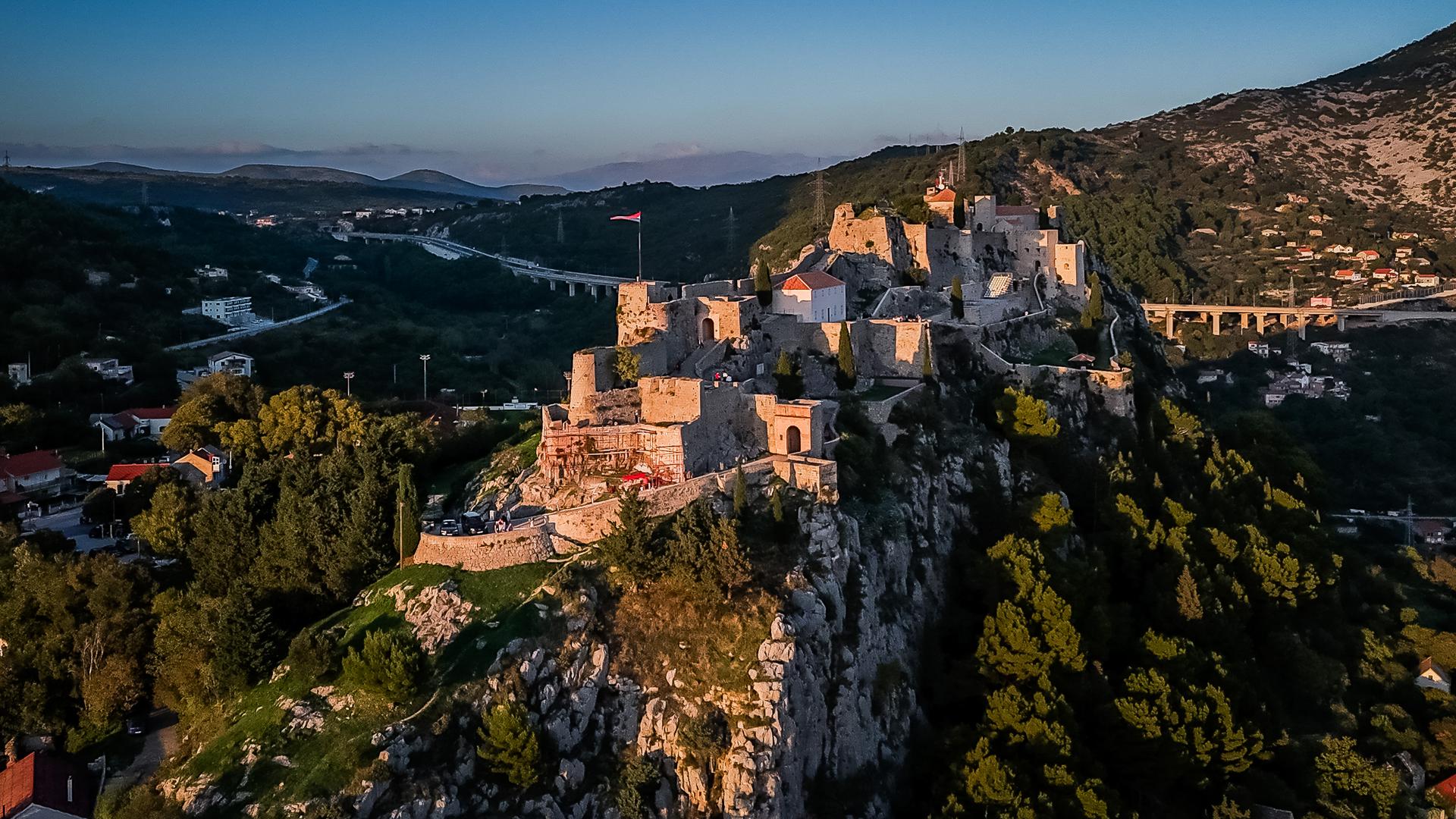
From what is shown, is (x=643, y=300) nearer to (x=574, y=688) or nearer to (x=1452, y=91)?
(x=574, y=688)

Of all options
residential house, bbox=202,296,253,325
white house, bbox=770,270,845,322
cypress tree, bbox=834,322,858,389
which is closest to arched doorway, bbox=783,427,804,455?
cypress tree, bbox=834,322,858,389

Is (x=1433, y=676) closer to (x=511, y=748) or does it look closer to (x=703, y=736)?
(x=703, y=736)

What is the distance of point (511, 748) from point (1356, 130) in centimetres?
16793

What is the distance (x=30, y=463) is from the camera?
46812mm

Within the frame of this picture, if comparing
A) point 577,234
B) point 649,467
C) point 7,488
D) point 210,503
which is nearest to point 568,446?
point 649,467

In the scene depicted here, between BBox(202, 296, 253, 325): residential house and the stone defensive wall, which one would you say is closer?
the stone defensive wall

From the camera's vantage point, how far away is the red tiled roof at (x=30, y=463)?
45.9 meters

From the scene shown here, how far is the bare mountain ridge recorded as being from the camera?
141375 mm

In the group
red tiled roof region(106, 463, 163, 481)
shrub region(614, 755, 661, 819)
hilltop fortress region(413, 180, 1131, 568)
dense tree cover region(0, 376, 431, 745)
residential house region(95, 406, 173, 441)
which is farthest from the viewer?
residential house region(95, 406, 173, 441)

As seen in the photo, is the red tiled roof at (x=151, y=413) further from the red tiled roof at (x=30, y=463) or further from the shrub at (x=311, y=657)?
the shrub at (x=311, y=657)

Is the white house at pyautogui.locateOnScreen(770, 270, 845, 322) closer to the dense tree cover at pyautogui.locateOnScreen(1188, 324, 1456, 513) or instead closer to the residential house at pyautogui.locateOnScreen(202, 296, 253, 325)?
the dense tree cover at pyautogui.locateOnScreen(1188, 324, 1456, 513)

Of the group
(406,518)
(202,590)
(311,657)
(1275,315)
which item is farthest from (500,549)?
(1275,315)

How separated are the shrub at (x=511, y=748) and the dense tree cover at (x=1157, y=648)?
35.6 ft

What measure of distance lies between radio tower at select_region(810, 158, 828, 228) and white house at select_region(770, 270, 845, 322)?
1214 inches
